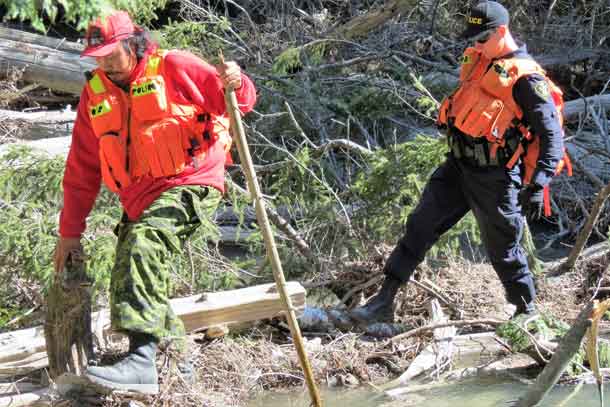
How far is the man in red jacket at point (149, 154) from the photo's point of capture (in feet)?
13.6

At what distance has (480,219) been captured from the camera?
18.2 feet

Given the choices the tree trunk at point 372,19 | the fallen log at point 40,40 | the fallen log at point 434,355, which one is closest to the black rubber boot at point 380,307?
the fallen log at point 434,355

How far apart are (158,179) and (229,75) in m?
0.64

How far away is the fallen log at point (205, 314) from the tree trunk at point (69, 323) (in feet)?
1.11

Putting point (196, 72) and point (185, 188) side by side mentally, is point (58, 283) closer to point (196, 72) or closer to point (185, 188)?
point (185, 188)

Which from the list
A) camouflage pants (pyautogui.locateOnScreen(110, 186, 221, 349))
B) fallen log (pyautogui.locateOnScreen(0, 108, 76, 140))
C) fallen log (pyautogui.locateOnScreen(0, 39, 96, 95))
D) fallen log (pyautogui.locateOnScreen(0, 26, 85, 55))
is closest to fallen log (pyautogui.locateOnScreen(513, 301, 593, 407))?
camouflage pants (pyautogui.locateOnScreen(110, 186, 221, 349))

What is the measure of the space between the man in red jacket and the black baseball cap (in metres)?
1.69

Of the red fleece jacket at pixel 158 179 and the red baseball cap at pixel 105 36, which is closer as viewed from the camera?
the red baseball cap at pixel 105 36

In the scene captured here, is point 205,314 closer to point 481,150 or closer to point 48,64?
point 481,150

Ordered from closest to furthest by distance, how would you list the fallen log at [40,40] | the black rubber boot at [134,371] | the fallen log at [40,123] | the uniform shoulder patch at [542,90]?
the black rubber boot at [134,371] → the uniform shoulder patch at [542,90] → the fallen log at [40,123] → the fallen log at [40,40]

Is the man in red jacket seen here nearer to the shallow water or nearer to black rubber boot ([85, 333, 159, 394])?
black rubber boot ([85, 333, 159, 394])

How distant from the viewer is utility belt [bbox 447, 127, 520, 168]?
536 cm

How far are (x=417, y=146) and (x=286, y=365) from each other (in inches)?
85.3

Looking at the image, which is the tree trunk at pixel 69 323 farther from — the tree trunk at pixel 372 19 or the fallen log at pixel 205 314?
the tree trunk at pixel 372 19
